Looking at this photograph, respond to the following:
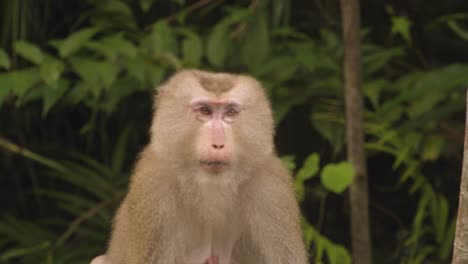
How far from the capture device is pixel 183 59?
17.8ft

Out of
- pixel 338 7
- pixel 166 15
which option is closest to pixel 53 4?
pixel 166 15

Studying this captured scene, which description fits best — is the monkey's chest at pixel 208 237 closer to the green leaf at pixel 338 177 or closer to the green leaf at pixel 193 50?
the green leaf at pixel 338 177

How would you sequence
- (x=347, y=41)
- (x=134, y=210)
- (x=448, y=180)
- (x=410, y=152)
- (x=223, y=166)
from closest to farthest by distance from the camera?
1. (x=223, y=166)
2. (x=134, y=210)
3. (x=347, y=41)
4. (x=410, y=152)
5. (x=448, y=180)

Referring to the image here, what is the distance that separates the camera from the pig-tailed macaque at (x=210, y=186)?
370cm

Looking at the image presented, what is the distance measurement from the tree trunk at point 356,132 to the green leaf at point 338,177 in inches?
14.6

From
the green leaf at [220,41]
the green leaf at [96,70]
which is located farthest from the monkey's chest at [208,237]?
the green leaf at [220,41]

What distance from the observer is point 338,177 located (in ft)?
14.6

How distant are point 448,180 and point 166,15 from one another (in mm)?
2114

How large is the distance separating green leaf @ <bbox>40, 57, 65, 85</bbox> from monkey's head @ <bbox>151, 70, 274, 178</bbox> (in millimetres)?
1211

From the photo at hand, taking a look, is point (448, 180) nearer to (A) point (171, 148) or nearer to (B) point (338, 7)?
(B) point (338, 7)

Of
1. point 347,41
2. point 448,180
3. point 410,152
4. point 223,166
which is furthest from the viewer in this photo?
point 448,180

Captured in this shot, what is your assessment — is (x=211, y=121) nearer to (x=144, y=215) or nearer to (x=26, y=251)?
(x=144, y=215)

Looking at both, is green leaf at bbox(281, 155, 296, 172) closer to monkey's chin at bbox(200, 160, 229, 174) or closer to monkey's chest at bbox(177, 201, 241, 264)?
monkey's chest at bbox(177, 201, 241, 264)

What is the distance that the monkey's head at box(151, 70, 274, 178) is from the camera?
11.9 feet
